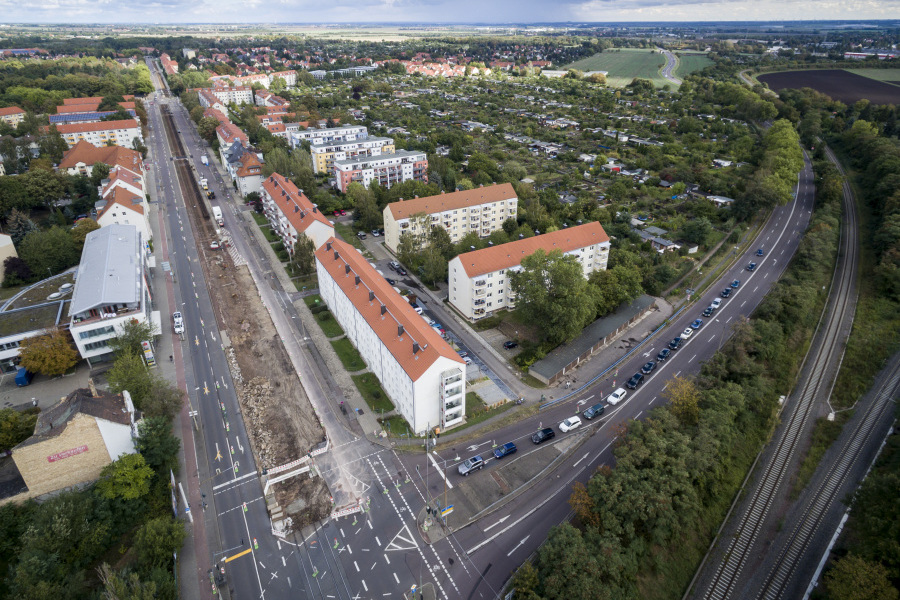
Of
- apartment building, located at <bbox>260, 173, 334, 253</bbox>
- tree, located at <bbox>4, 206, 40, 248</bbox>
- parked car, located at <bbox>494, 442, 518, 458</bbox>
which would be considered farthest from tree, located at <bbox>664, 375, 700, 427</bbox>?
tree, located at <bbox>4, 206, 40, 248</bbox>

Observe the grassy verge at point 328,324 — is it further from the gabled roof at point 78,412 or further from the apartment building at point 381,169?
the apartment building at point 381,169

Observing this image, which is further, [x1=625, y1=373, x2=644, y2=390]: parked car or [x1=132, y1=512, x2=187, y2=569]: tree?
[x1=625, y1=373, x2=644, y2=390]: parked car

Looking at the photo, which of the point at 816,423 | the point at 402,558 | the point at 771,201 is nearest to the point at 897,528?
the point at 816,423

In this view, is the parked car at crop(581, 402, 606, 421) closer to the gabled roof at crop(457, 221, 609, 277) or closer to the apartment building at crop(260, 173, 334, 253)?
the gabled roof at crop(457, 221, 609, 277)

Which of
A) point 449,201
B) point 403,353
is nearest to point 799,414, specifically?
point 403,353

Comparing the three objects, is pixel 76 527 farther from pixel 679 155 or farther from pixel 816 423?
pixel 679 155

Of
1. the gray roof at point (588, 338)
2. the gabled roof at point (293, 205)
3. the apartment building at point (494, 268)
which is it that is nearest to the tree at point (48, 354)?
the gabled roof at point (293, 205)
